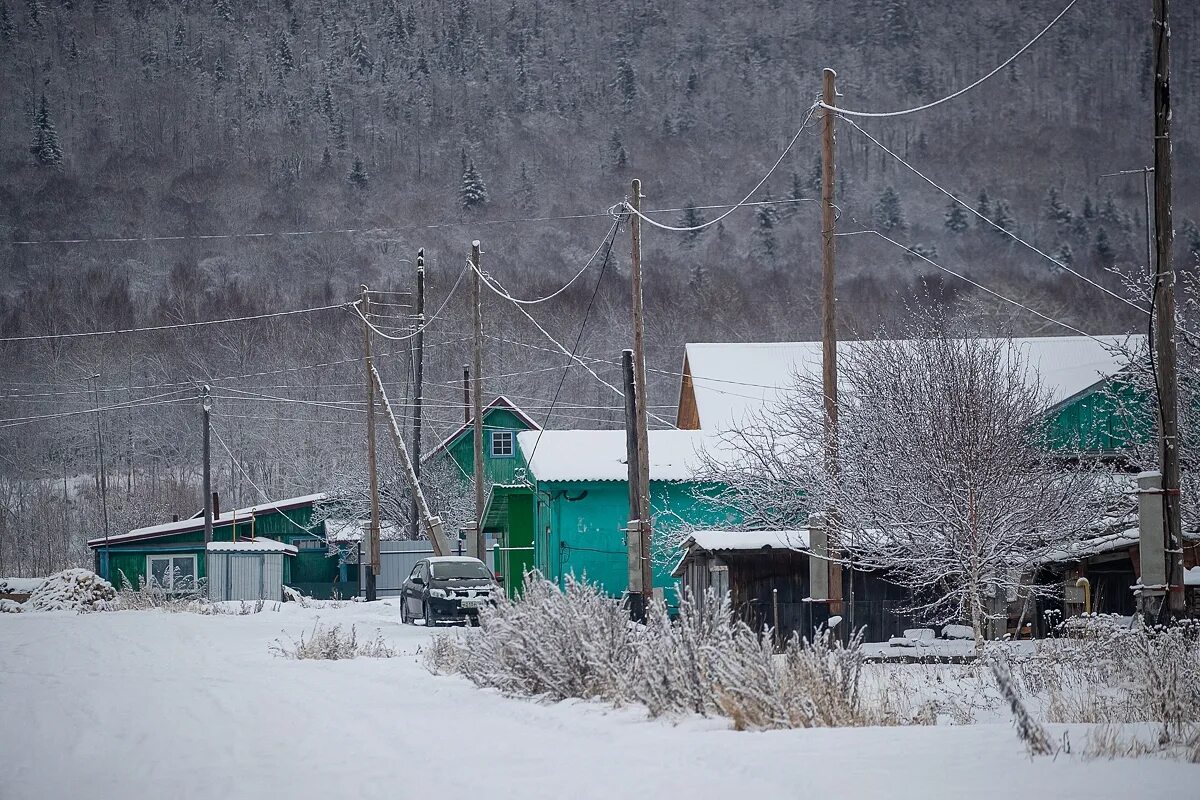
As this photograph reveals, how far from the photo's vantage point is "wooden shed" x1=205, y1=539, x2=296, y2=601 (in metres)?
52.2

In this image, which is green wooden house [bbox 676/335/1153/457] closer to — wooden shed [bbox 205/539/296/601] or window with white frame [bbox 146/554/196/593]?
wooden shed [bbox 205/539/296/601]

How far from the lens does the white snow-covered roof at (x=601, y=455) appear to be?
34.8m

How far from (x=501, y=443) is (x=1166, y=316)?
41644 millimetres

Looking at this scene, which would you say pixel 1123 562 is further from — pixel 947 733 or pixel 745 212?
pixel 745 212

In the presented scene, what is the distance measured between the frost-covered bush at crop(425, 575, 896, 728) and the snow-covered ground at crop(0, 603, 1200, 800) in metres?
0.32

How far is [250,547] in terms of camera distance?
171 feet

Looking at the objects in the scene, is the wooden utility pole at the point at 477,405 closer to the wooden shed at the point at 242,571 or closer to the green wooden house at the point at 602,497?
the green wooden house at the point at 602,497

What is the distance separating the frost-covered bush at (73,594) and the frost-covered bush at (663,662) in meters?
27.3

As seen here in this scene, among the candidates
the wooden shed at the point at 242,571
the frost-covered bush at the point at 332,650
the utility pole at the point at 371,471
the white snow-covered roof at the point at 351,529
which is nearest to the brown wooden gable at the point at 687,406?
the utility pole at the point at 371,471

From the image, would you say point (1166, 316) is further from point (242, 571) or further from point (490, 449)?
point (490, 449)

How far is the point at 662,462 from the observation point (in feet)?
115

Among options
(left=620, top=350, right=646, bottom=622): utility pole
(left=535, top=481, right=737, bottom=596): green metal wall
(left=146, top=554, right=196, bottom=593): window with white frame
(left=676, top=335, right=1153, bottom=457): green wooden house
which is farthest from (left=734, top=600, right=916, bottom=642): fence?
(left=146, top=554, right=196, bottom=593): window with white frame

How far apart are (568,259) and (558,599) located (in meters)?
152

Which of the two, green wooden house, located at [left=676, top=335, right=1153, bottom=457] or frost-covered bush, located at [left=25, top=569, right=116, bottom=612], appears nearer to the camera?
green wooden house, located at [left=676, top=335, right=1153, bottom=457]
